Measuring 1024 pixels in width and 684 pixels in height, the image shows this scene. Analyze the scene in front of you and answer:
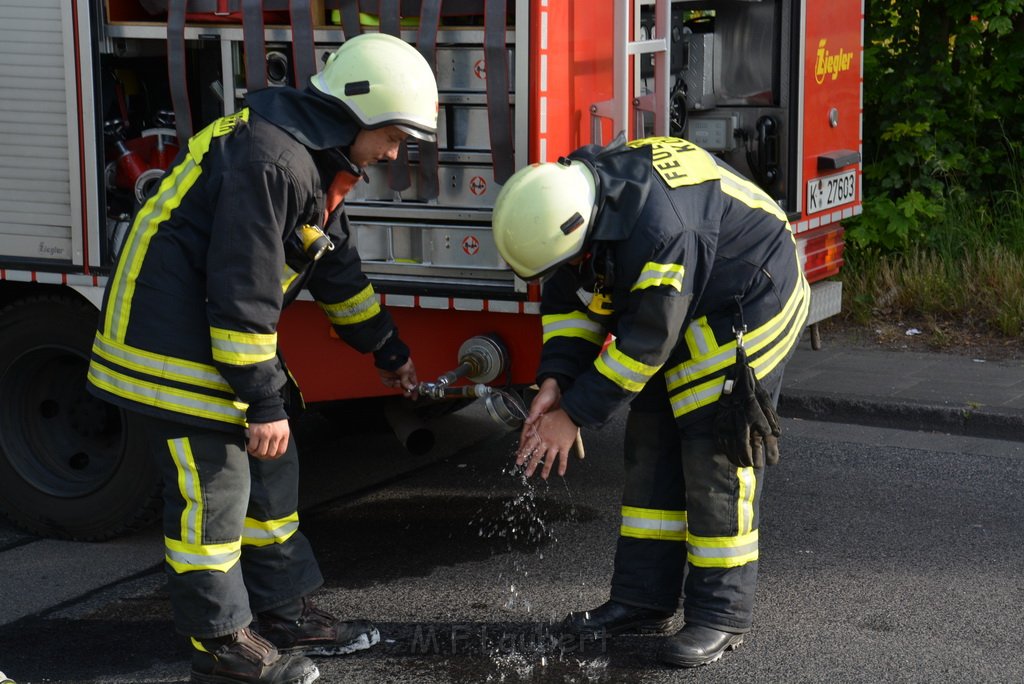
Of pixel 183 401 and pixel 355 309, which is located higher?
pixel 355 309

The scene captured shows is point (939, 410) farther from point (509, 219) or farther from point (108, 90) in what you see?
point (108, 90)

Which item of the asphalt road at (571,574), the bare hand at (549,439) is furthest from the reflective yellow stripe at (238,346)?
the asphalt road at (571,574)

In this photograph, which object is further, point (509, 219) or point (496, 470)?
point (496, 470)

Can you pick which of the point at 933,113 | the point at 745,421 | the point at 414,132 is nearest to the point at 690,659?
the point at 745,421

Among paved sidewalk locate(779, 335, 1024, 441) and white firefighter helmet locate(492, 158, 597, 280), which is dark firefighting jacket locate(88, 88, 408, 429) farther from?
paved sidewalk locate(779, 335, 1024, 441)

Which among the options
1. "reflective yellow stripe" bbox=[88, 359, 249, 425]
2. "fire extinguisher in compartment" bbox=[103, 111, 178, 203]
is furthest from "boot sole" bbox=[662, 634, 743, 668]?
"fire extinguisher in compartment" bbox=[103, 111, 178, 203]

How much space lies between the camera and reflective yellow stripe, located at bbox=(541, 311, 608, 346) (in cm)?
402

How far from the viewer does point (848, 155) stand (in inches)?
234

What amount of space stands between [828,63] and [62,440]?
139 inches

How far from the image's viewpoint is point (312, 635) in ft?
13.2

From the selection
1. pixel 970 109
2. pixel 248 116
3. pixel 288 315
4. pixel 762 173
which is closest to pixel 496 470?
pixel 288 315

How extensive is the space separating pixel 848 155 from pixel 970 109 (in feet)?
9.97

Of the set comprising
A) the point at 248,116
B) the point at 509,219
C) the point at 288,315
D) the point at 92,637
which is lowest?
the point at 92,637

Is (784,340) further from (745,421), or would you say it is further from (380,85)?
(380,85)
